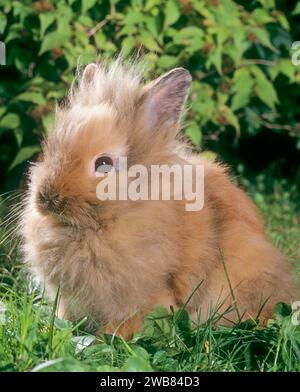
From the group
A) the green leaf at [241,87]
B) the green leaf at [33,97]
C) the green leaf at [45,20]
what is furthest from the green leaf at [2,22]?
the green leaf at [241,87]

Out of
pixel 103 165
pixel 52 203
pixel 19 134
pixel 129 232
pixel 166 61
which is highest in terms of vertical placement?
pixel 166 61

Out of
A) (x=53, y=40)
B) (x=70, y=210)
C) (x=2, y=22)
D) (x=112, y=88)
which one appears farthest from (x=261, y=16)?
(x=70, y=210)

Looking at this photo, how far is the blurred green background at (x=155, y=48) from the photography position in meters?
6.21

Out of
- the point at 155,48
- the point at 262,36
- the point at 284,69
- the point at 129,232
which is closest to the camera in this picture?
the point at 129,232

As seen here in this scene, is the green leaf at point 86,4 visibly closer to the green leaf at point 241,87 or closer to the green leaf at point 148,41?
the green leaf at point 148,41

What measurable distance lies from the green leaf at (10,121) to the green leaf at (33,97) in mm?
152

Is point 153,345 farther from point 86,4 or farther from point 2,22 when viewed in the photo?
point 2,22

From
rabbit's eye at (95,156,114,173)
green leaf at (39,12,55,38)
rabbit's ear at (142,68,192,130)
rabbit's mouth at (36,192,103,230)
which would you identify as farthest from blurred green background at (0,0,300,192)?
rabbit's mouth at (36,192,103,230)

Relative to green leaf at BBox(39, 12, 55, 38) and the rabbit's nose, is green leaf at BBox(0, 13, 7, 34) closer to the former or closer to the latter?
green leaf at BBox(39, 12, 55, 38)

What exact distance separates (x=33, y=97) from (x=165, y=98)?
2.51 meters

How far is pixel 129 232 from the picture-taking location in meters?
3.73

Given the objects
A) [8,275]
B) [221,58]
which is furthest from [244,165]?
[8,275]

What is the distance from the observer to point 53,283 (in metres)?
3.88

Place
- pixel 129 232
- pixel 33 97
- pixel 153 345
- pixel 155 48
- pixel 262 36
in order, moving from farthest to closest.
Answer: pixel 262 36
pixel 33 97
pixel 155 48
pixel 129 232
pixel 153 345
